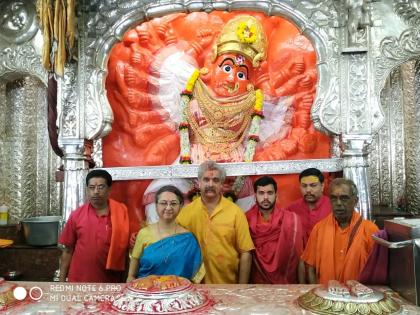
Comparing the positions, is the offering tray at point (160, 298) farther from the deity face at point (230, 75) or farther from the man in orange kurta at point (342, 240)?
the deity face at point (230, 75)

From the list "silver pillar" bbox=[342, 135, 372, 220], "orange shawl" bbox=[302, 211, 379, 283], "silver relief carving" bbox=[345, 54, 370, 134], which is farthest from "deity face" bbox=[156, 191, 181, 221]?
"silver relief carving" bbox=[345, 54, 370, 134]

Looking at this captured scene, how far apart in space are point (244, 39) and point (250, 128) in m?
0.94

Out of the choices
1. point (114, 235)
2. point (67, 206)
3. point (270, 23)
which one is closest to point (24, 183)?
point (67, 206)

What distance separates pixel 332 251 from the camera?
3.01 meters

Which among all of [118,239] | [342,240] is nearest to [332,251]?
[342,240]

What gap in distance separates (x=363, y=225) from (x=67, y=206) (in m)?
2.80

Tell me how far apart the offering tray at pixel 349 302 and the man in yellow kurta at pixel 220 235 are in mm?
1287

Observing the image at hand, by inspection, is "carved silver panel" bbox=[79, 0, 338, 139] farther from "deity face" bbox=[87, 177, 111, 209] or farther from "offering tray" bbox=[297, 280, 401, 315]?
"offering tray" bbox=[297, 280, 401, 315]

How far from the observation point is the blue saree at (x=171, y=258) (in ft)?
9.52

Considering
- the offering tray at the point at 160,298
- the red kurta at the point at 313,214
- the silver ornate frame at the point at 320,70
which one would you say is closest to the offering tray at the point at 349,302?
the offering tray at the point at 160,298

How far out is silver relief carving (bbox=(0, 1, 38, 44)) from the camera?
16.4 feet

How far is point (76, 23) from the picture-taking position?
15.4 feet

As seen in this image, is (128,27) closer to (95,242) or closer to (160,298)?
(95,242)

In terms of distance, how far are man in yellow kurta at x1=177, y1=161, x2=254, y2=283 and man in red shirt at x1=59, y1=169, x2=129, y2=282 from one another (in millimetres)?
607
